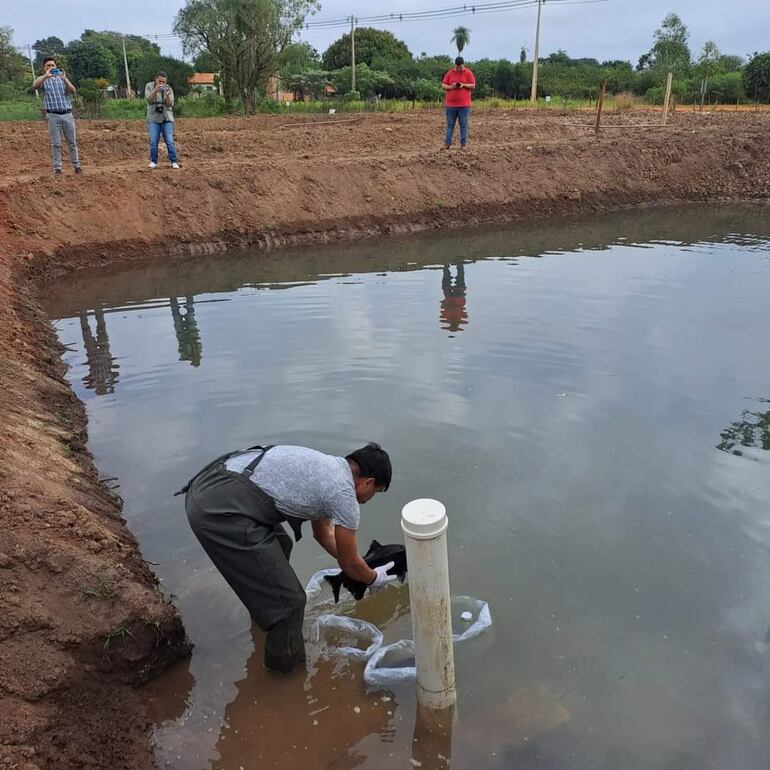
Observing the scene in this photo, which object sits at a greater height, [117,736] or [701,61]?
[701,61]

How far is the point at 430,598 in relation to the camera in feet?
10.3

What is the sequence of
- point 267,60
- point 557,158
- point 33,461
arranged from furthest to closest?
1. point 267,60
2. point 557,158
3. point 33,461

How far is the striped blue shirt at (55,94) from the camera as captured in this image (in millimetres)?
12328

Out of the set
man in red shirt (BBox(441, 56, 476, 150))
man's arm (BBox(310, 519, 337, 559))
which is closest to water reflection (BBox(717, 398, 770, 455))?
man's arm (BBox(310, 519, 337, 559))

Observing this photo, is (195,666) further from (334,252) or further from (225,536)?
(334,252)

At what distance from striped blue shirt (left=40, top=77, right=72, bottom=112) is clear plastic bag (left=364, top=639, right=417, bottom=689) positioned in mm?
12093

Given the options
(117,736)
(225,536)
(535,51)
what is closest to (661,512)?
(225,536)

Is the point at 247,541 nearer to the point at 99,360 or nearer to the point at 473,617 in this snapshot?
the point at 473,617

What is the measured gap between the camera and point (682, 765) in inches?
132

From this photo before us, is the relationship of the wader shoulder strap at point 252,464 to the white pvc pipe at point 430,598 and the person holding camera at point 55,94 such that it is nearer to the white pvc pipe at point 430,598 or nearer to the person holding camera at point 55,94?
the white pvc pipe at point 430,598

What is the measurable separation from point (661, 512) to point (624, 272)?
25.8 feet

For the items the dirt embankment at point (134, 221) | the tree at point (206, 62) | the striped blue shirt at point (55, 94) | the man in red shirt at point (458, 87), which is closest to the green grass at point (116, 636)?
the dirt embankment at point (134, 221)

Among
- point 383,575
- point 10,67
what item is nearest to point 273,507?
point 383,575

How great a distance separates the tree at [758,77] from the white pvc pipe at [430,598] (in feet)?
138
